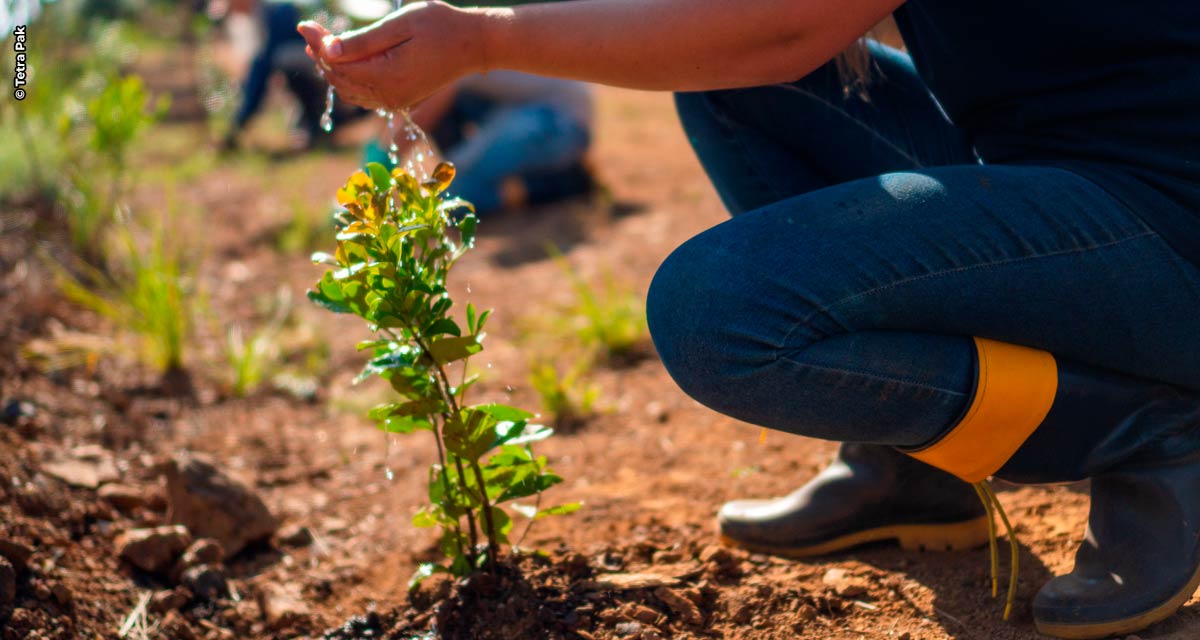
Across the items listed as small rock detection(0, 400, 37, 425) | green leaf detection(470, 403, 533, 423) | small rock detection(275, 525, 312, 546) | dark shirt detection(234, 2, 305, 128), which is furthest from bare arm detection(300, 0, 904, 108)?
dark shirt detection(234, 2, 305, 128)

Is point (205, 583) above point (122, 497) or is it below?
below

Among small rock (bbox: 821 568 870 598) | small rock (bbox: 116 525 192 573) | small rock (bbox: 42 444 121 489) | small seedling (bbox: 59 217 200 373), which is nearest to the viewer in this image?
small rock (bbox: 821 568 870 598)

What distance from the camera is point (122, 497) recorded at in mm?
1932

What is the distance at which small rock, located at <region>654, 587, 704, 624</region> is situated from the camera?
1.45 meters

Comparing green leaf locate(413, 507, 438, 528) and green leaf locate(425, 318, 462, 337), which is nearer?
green leaf locate(425, 318, 462, 337)

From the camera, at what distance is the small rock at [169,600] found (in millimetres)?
1631

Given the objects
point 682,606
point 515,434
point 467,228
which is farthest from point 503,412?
point 682,606

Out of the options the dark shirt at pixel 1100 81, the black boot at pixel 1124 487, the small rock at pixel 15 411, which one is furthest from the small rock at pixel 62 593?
the dark shirt at pixel 1100 81

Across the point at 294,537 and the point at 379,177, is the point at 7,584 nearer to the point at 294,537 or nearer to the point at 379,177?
the point at 294,537

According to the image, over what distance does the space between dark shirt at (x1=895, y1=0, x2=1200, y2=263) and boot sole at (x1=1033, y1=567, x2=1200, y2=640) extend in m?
0.43

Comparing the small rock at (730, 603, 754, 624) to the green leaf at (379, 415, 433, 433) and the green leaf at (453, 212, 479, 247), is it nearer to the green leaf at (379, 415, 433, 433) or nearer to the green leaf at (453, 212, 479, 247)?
Answer: the green leaf at (379, 415, 433, 433)

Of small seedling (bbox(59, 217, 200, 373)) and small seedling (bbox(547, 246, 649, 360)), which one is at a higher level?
small seedling (bbox(59, 217, 200, 373))

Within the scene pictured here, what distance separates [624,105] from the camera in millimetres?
6043

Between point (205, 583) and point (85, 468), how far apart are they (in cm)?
49
